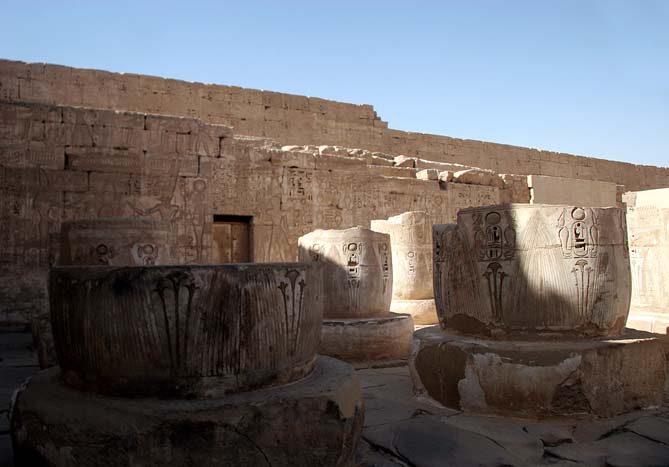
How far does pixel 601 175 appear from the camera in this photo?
68.4ft

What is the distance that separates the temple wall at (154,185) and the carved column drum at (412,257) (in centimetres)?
251

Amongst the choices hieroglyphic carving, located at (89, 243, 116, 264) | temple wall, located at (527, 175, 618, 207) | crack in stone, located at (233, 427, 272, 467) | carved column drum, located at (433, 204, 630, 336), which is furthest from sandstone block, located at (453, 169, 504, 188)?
crack in stone, located at (233, 427, 272, 467)

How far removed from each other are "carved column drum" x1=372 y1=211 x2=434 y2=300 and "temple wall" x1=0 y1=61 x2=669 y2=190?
24.8 ft

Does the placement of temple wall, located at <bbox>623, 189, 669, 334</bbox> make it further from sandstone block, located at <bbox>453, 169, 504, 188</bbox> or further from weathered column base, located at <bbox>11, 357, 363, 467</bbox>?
sandstone block, located at <bbox>453, 169, 504, 188</bbox>

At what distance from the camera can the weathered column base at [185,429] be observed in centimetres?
191

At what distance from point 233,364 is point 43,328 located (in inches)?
119

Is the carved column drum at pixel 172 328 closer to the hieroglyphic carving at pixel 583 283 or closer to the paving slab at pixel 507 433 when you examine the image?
the paving slab at pixel 507 433

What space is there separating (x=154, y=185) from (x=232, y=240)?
138 inches

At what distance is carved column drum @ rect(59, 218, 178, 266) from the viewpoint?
4629mm

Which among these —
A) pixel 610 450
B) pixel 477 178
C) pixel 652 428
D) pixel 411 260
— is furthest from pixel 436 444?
pixel 477 178

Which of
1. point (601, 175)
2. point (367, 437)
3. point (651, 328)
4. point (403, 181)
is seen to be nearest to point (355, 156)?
point (403, 181)

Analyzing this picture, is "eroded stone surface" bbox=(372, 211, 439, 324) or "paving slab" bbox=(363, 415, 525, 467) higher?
"eroded stone surface" bbox=(372, 211, 439, 324)

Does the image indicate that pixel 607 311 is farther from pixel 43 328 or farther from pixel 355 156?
pixel 355 156

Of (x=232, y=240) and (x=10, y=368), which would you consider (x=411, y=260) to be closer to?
(x=10, y=368)
